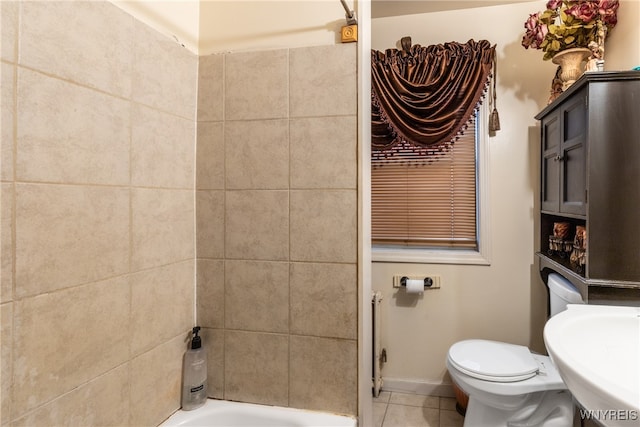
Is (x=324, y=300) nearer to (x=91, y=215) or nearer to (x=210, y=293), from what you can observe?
(x=210, y=293)

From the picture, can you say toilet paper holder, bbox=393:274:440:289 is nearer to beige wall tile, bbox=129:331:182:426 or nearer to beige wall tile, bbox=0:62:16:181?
beige wall tile, bbox=129:331:182:426

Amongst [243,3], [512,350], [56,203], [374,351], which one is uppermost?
[243,3]

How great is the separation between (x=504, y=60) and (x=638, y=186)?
117 cm

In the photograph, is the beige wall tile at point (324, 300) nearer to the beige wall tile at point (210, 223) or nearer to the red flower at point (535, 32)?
the beige wall tile at point (210, 223)

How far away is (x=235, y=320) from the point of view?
127cm

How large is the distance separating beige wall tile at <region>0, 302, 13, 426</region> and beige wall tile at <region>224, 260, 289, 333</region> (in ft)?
2.05

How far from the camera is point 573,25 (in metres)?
1.80

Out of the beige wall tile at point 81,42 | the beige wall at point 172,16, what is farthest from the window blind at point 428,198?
the beige wall tile at point 81,42

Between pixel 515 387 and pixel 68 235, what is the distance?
181cm

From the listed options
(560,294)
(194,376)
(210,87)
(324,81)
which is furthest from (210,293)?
(560,294)

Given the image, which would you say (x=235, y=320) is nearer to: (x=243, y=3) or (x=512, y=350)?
(x=243, y=3)

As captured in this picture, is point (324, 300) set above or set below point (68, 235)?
below

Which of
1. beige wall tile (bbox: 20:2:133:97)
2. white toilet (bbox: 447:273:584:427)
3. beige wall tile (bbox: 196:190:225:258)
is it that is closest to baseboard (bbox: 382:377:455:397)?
white toilet (bbox: 447:273:584:427)

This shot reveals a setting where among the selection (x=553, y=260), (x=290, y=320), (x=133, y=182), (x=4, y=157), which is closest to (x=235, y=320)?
(x=290, y=320)
